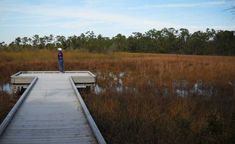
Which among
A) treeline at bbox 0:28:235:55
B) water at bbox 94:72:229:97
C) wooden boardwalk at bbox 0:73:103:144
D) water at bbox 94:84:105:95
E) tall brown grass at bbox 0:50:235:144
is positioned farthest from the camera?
treeline at bbox 0:28:235:55

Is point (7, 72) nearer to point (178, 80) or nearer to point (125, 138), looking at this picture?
point (178, 80)

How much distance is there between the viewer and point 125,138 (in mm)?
6586

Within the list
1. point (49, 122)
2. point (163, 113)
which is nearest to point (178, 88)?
point (163, 113)

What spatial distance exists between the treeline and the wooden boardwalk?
4096 cm

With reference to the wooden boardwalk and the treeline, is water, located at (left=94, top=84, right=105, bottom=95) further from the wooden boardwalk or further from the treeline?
the treeline

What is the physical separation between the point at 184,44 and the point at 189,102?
5070cm

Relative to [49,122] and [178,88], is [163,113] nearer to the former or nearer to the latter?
[49,122]

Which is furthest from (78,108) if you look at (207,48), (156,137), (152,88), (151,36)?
(151,36)

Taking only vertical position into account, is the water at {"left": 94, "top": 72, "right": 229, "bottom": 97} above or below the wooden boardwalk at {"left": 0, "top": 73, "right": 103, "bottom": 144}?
below

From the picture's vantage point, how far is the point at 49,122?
615 centimetres

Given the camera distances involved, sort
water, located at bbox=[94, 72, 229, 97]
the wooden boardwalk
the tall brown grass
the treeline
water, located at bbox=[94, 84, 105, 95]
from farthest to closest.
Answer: the treeline < water, located at bbox=[94, 72, 229, 97] < water, located at bbox=[94, 84, 105, 95] < the tall brown grass < the wooden boardwalk

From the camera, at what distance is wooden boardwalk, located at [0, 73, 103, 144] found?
5121 millimetres

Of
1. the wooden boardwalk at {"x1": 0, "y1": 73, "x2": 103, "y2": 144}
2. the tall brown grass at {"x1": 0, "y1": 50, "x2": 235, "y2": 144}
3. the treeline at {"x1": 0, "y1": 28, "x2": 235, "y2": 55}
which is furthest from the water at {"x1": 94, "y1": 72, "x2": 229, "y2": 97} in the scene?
the treeline at {"x1": 0, "y1": 28, "x2": 235, "y2": 55}

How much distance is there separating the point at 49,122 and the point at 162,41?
55.0m
